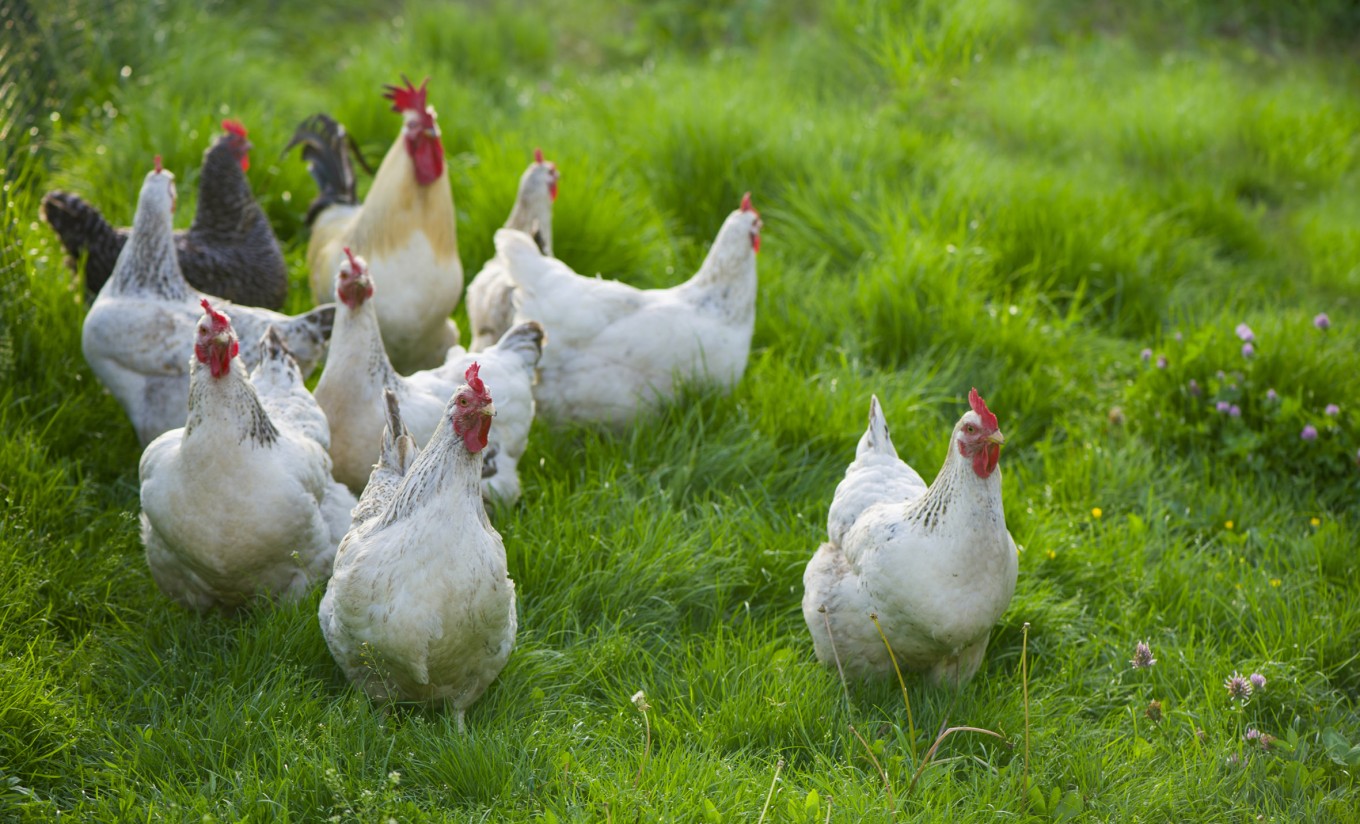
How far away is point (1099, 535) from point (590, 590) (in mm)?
2139

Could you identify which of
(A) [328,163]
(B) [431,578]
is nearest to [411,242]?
(A) [328,163]

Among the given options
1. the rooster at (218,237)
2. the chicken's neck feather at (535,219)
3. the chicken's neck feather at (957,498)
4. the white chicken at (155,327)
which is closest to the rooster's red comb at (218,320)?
the white chicken at (155,327)

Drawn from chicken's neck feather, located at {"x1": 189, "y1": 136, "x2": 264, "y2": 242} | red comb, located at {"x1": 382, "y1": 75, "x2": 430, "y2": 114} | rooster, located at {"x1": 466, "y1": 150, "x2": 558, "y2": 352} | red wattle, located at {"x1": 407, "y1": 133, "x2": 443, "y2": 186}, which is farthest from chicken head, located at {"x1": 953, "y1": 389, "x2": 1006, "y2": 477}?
chicken's neck feather, located at {"x1": 189, "y1": 136, "x2": 264, "y2": 242}

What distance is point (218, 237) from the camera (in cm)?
532

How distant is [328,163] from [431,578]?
11.1ft

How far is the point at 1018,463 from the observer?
5117 millimetres

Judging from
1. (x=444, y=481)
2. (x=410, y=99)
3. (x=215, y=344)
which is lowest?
(x=444, y=481)

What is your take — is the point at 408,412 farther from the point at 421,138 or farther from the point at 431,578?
the point at 421,138

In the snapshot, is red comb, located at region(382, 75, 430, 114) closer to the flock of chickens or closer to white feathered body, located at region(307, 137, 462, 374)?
the flock of chickens

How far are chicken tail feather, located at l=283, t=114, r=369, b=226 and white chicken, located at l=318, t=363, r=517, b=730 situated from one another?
2.95 m

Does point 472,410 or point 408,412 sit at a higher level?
point 472,410

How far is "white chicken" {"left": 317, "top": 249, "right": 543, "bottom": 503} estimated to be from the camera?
420cm

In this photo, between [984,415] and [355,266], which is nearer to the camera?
[984,415]

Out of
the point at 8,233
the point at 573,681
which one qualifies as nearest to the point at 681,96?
the point at 8,233
